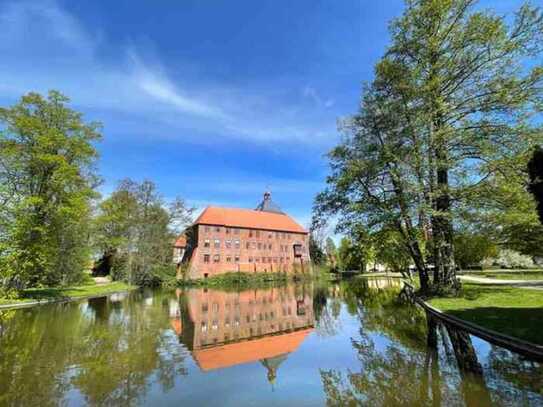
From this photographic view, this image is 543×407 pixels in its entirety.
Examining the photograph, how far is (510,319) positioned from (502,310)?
152 centimetres

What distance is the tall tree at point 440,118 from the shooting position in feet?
44.3

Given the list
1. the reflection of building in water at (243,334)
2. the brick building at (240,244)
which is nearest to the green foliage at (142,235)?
the brick building at (240,244)

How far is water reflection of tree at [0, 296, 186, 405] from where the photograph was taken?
579 centimetres

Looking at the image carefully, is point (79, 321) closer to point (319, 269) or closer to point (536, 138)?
point (536, 138)

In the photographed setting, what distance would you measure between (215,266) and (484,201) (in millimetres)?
37098

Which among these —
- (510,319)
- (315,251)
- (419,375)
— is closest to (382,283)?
(315,251)

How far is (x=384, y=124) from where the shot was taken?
688 inches

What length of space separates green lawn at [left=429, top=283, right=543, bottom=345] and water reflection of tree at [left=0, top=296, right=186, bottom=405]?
8054mm

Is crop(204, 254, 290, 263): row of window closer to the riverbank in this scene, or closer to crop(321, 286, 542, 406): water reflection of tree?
the riverbank

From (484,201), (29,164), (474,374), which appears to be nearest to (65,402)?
(474,374)

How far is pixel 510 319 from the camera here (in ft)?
30.2

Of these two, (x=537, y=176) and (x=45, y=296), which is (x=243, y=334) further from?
(x=45, y=296)

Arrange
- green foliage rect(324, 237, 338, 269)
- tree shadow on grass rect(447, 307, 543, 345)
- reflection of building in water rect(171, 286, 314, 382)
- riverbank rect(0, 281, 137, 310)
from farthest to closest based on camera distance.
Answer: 1. green foliage rect(324, 237, 338, 269)
2. riverbank rect(0, 281, 137, 310)
3. reflection of building in water rect(171, 286, 314, 382)
4. tree shadow on grass rect(447, 307, 543, 345)

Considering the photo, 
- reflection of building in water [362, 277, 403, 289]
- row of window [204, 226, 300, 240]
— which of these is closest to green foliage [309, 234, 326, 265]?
row of window [204, 226, 300, 240]
